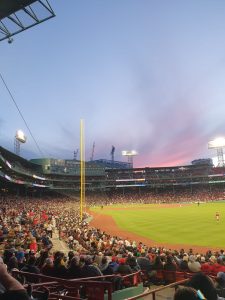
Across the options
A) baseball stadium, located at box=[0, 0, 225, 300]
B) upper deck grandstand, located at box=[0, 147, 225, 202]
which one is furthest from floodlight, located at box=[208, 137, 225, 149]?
upper deck grandstand, located at box=[0, 147, 225, 202]

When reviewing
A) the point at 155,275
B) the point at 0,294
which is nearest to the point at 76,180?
the point at 155,275

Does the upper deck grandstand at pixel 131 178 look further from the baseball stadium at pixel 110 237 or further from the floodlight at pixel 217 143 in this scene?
the floodlight at pixel 217 143

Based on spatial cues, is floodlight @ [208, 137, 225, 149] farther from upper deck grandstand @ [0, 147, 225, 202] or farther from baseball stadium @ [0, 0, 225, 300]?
upper deck grandstand @ [0, 147, 225, 202]

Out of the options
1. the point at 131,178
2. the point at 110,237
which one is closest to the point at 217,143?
the point at 131,178

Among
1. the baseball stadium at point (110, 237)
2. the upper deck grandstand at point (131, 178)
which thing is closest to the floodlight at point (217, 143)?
the baseball stadium at point (110, 237)

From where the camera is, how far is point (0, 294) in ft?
8.51

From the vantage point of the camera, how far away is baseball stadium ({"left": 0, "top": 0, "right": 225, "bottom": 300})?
6590mm

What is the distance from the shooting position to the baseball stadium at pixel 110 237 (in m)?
6.59

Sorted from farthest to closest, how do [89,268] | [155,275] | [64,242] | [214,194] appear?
[214,194] → [64,242] → [155,275] → [89,268]

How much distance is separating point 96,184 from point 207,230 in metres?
88.0

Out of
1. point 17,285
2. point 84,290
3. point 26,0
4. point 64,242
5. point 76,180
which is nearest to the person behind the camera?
point 17,285

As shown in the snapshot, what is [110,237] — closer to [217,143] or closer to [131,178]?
[131,178]

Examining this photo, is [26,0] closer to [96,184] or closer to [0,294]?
[0,294]

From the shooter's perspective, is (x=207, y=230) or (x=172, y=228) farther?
(x=172, y=228)
